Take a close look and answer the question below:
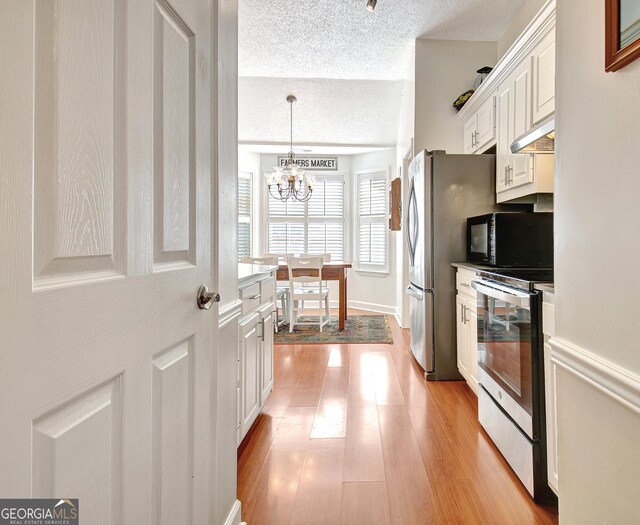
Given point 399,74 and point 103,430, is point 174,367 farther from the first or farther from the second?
point 399,74

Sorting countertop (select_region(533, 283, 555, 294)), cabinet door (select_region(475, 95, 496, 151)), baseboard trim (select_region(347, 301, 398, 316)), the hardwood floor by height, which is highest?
cabinet door (select_region(475, 95, 496, 151))

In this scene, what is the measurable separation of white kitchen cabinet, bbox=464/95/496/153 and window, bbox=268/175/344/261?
3.30 metres

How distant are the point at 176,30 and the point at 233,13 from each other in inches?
21.4

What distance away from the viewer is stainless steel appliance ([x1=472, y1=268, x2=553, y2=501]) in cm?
158

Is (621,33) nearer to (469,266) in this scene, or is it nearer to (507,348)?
(507,348)

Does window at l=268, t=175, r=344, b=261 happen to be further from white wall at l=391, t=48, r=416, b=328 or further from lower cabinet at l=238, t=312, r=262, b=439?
lower cabinet at l=238, t=312, r=262, b=439

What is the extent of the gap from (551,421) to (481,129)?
2.50 metres

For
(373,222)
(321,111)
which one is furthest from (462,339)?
(321,111)

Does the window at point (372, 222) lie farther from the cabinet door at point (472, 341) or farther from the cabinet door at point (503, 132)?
the cabinet door at point (472, 341)

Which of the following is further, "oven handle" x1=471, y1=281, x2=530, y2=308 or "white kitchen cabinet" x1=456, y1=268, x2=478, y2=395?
"white kitchen cabinet" x1=456, y1=268, x2=478, y2=395

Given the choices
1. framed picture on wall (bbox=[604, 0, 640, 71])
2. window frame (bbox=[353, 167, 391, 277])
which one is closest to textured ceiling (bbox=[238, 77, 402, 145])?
window frame (bbox=[353, 167, 391, 277])

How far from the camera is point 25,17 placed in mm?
471

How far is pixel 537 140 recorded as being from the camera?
57.1 inches

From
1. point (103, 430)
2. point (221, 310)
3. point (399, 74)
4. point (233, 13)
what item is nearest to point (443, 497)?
point (221, 310)
